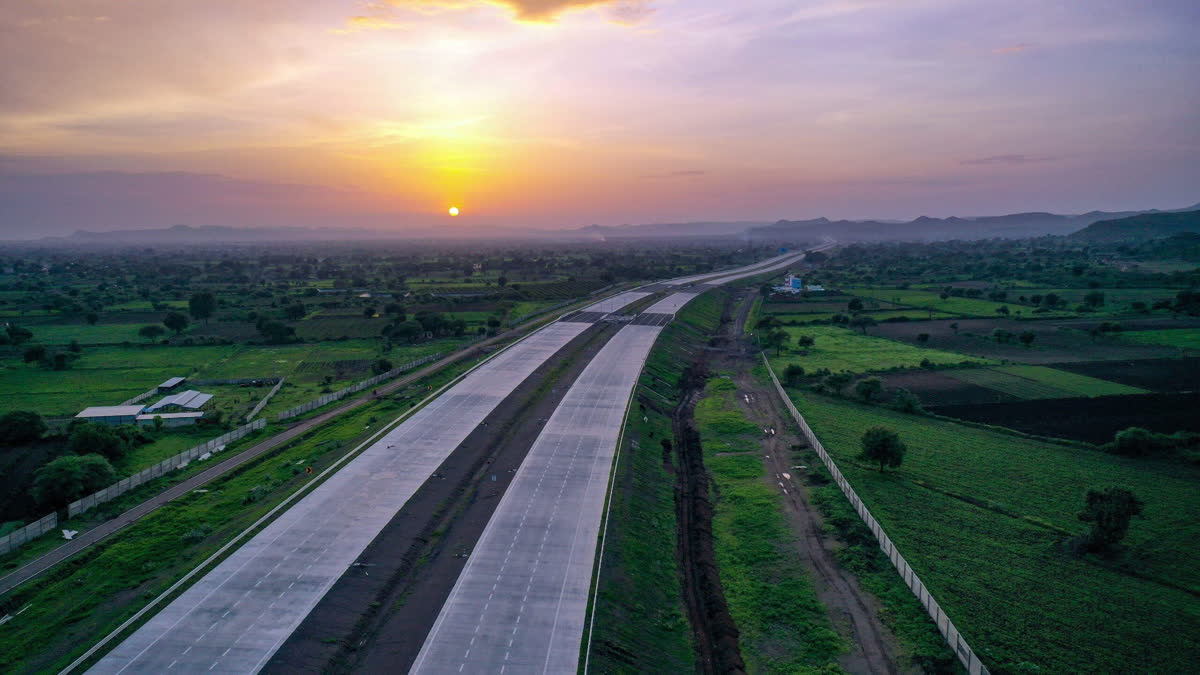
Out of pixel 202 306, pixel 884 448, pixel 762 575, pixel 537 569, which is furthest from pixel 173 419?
pixel 202 306

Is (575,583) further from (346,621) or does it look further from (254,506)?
(254,506)

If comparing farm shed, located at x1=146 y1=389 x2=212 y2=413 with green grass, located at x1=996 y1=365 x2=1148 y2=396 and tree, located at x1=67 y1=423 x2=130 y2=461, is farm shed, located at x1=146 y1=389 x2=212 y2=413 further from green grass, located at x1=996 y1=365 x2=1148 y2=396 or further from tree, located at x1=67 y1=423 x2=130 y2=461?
green grass, located at x1=996 y1=365 x2=1148 y2=396

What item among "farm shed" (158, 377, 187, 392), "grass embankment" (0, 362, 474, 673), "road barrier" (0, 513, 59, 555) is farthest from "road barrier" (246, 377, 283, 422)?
"road barrier" (0, 513, 59, 555)

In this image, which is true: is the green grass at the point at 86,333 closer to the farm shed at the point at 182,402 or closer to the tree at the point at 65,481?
the farm shed at the point at 182,402

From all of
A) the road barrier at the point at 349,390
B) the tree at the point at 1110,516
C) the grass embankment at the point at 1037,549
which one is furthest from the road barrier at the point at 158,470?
the tree at the point at 1110,516

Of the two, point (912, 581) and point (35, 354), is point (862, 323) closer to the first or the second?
point (912, 581)

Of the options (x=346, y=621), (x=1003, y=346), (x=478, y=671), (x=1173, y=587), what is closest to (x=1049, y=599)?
(x=1173, y=587)
